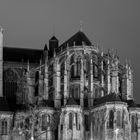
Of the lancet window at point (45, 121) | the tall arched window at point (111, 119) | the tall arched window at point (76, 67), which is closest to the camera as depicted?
the tall arched window at point (111, 119)

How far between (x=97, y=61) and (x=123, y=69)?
5770mm

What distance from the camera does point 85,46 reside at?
5177 inches

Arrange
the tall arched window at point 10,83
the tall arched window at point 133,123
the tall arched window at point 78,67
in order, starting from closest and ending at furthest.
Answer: the tall arched window at point 133,123
the tall arched window at point 78,67
the tall arched window at point 10,83

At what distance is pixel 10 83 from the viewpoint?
145500 mm

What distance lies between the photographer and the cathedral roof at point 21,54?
487 ft

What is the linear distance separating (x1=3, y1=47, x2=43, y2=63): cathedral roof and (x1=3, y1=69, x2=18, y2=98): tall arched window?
343 centimetres

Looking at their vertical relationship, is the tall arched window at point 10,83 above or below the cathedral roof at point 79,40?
below

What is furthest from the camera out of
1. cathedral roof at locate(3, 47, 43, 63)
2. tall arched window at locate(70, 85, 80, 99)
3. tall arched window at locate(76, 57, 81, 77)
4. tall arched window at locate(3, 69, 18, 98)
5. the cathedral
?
cathedral roof at locate(3, 47, 43, 63)

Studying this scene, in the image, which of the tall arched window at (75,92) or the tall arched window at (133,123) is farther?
the tall arched window at (75,92)

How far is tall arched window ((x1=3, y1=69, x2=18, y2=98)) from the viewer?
14462 centimetres

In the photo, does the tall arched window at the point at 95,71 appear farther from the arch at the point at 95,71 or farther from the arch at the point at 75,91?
the arch at the point at 75,91

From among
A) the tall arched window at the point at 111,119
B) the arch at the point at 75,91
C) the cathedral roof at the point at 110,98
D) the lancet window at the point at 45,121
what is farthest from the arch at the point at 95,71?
the tall arched window at the point at 111,119

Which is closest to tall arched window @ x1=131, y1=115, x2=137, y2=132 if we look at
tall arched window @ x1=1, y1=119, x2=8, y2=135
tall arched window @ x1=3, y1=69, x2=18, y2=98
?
tall arched window @ x1=1, y1=119, x2=8, y2=135

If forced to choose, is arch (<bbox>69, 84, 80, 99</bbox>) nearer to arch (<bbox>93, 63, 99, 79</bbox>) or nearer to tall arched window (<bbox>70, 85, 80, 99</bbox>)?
Result: tall arched window (<bbox>70, 85, 80, 99</bbox>)
